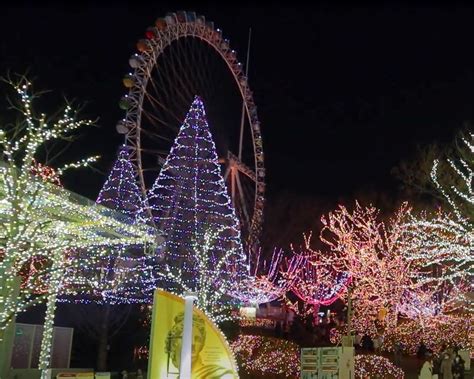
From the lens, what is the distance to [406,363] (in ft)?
72.7

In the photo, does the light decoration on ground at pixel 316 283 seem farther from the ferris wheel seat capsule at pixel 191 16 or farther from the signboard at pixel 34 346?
the signboard at pixel 34 346

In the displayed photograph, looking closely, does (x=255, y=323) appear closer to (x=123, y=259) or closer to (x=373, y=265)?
(x=373, y=265)

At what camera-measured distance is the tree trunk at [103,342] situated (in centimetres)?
2119

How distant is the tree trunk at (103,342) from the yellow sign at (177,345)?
15.5m

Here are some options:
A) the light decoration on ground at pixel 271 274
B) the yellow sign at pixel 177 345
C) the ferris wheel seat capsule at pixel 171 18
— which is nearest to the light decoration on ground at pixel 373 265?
the light decoration on ground at pixel 271 274

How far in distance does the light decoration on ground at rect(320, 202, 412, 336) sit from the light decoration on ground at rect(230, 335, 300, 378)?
22.9 ft

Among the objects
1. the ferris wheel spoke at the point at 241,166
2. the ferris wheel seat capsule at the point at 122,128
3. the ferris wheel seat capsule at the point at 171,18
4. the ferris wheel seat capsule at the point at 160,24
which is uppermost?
the ferris wheel seat capsule at the point at 171,18

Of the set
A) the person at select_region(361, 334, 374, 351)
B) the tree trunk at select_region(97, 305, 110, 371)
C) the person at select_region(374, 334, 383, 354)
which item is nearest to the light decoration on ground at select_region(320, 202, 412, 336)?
the person at select_region(374, 334, 383, 354)

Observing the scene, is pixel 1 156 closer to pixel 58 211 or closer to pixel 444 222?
pixel 58 211

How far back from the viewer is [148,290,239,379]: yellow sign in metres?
5.68

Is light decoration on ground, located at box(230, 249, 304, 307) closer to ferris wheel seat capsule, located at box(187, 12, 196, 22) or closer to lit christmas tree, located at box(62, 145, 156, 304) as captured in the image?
lit christmas tree, located at box(62, 145, 156, 304)

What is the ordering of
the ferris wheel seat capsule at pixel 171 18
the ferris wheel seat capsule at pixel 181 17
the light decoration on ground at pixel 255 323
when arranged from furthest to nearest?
the light decoration on ground at pixel 255 323, the ferris wheel seat capsule at pixel 181 17, the ferris wheel seat capsule at pixel 171 18

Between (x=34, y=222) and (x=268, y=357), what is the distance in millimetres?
8420

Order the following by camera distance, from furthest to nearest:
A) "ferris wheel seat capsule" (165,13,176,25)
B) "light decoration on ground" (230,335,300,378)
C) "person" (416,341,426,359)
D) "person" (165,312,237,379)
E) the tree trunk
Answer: "ferris wheel seat capsule" (165,13,176,25) → "person" (416,341,426,359) → the tree trunk → "light decoration on ground" (230,335,300,378) → "person" (165,312,237,379)
